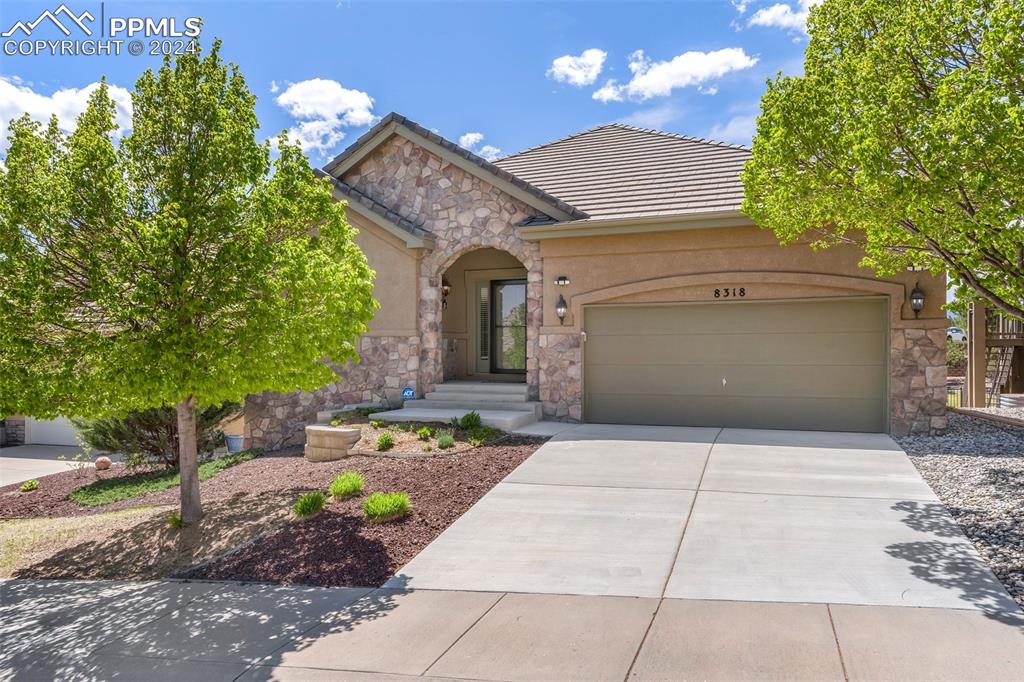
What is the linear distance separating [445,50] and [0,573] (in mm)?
10998

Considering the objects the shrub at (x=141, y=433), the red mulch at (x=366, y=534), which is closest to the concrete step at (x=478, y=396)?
the red mulch at (x=366, y=534)

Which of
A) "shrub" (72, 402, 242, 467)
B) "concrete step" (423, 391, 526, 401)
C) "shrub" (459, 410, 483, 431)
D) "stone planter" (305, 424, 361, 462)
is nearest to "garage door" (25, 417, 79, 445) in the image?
"shrub" (72, 402, 242, 467)

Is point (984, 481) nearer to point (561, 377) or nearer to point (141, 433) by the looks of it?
point (561, 377)

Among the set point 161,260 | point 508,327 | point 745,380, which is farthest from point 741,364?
point 161,260

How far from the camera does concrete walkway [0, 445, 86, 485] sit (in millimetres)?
13104

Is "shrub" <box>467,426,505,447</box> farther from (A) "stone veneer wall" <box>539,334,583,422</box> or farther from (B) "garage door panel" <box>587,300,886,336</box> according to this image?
(B) "garage door panel" <box>587,300,886,336</box>

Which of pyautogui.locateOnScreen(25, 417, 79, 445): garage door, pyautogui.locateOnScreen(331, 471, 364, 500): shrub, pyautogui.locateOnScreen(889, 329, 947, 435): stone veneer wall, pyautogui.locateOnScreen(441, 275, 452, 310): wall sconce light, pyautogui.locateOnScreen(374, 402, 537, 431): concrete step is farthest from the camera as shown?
pyautogui.locateOnScreen(25, 417, 79, 445): garage door

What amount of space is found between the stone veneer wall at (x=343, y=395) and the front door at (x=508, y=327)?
2.07 meters

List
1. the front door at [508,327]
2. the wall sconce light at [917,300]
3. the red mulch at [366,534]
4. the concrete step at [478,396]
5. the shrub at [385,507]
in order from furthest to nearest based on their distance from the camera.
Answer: the front door at [508,327] < the concrete step at [478,396] < the wall sconce light at [917,300] < the shrub at [385,507] < the red mulch at [366,534]

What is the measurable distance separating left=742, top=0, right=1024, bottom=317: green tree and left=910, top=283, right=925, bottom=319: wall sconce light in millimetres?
2058

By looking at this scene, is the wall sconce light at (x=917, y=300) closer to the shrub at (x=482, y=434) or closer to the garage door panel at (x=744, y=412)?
the garage door panel at (x=744, y=412)

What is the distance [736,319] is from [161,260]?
28.7ft

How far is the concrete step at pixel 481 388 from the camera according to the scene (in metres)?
12.2

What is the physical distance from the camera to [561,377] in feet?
38.9
